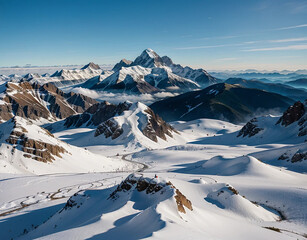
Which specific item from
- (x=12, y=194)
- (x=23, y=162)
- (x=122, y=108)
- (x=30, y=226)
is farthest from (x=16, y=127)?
(x=122, y=108)

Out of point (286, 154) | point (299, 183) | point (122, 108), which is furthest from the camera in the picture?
point (122, 108)

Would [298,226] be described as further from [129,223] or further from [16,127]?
[16,127]

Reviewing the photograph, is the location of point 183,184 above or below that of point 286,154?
above

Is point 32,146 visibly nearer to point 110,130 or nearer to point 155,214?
point 110,130

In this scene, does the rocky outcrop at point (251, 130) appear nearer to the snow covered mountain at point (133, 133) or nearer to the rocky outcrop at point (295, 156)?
the snow covered mountain at point (133, 133)

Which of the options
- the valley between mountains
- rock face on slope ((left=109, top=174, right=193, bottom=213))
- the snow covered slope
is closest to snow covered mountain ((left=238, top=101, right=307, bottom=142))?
the valley between mountains

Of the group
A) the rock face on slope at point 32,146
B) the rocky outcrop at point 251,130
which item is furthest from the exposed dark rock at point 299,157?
the rock face on slope at point 32,146

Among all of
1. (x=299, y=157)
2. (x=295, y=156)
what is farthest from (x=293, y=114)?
(x=299, y=157)
